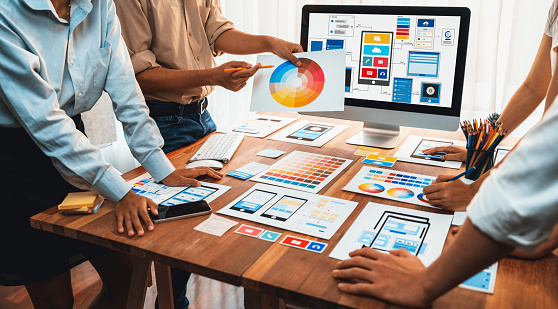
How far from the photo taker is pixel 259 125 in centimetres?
201

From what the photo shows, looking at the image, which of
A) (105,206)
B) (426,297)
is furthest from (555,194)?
(105,206)

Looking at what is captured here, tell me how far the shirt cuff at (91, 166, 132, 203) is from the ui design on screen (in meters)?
0.95

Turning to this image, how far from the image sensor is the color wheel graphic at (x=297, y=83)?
65.2 inches

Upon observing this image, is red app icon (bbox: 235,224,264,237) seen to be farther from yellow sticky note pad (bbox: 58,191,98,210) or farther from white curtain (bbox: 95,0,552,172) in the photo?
white curtain (bbox: 95,0,552,172)

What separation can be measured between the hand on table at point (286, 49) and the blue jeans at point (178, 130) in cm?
45

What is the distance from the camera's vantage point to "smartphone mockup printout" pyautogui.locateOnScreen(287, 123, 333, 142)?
184 centimetres

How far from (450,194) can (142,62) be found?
120cm

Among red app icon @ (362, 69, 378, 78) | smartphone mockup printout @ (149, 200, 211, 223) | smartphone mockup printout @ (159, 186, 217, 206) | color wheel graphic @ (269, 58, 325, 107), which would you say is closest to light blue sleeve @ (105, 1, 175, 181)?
smartphone mockup printout @ (159, 186, 217, 206)

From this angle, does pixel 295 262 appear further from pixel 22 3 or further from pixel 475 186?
pixel 22 3

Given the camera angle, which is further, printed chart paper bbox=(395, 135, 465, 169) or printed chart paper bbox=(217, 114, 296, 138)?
printed chart paper bbox=(217, 114, 296, 138)

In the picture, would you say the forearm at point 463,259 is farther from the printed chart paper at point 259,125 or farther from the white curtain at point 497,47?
the white curtain at point 497,47

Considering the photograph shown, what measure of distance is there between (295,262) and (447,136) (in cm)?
115

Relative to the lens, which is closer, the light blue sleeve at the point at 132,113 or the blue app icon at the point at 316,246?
the blue app icon at the point at 316,246

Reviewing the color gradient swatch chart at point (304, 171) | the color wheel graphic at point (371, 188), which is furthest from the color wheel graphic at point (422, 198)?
the color gradient swatch chart at point (304, 171)
